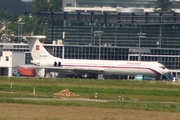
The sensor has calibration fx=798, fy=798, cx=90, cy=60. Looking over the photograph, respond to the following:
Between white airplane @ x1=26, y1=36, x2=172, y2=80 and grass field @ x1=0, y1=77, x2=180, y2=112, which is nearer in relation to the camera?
grass field @ x1=0, y1=77, x2=180, y2=112

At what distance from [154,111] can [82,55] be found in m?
125

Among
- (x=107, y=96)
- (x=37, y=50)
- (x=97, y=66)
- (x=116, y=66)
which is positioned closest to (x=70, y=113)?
(x=107, y=96)

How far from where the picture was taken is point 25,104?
7681 centimetres

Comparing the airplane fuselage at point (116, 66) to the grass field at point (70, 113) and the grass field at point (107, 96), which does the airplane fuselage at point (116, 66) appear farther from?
the grass field at point (70, 113)

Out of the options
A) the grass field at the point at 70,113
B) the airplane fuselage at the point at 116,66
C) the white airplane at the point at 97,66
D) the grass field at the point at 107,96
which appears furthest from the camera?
the white airplane at the point at 97,66

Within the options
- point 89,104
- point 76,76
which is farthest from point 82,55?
point 89,104

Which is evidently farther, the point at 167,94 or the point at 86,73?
the point at 86,73

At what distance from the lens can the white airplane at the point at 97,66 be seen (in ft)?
507

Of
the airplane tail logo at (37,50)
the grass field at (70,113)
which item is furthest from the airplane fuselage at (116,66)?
the grass field at (70,113)

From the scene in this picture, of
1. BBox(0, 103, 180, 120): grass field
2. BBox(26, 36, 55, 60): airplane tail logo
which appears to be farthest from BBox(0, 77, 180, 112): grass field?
BBox(26, 36, 55, 60): airplane tail logo

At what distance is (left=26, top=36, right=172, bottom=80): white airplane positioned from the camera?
155 meters

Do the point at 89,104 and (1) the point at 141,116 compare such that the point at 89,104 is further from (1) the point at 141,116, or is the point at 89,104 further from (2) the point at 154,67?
(2) the point at 154,67

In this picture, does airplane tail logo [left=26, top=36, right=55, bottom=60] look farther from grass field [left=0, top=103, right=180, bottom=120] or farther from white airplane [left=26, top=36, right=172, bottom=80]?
grass field [left=0, top=103, right=180, bottom=120]

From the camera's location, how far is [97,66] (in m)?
158
